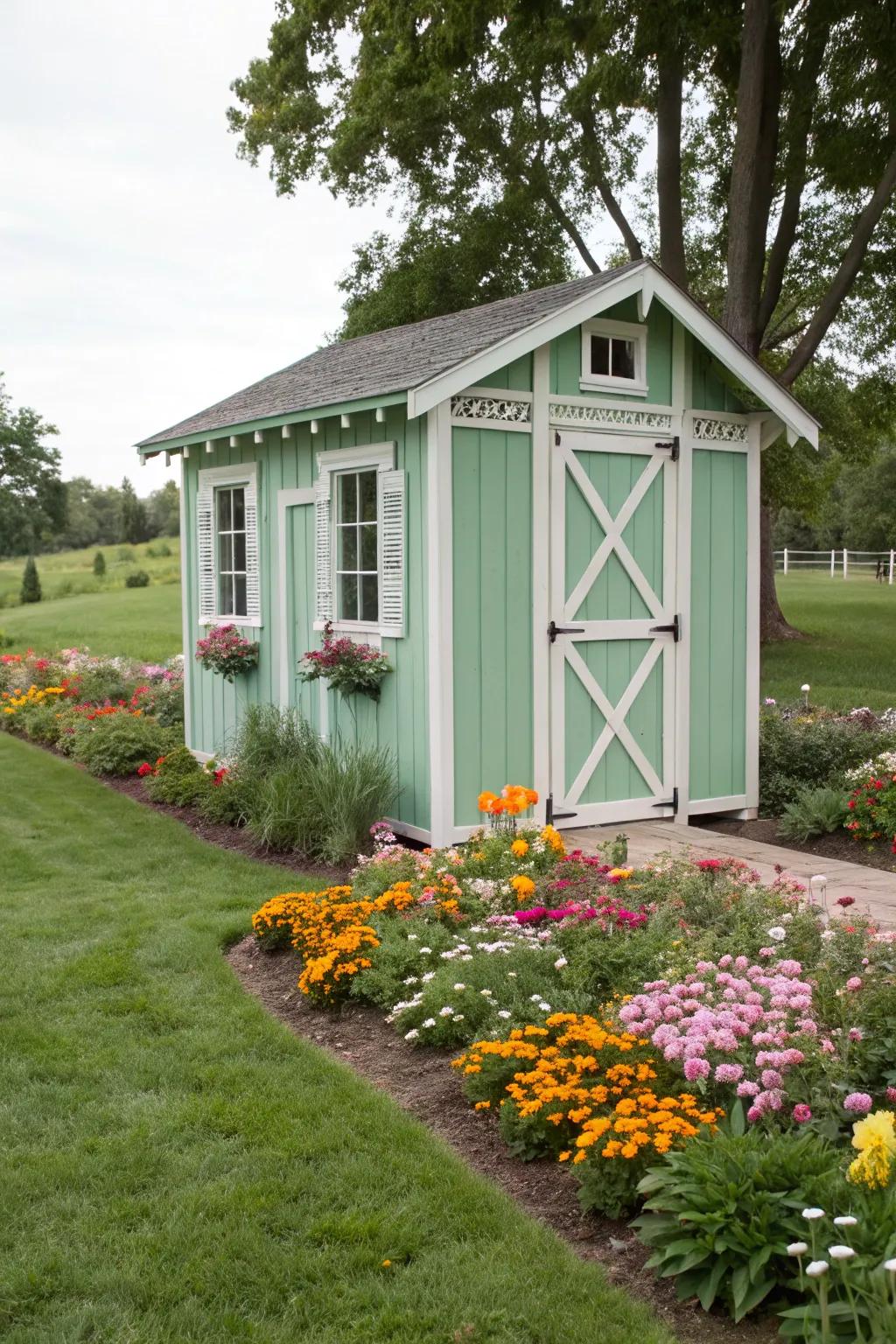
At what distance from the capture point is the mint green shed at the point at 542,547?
7.41 meters

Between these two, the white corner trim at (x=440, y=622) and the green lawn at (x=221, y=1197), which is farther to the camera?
the white corner trim at (x=440, y=622)

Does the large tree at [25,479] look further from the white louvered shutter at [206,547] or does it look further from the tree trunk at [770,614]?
the white louvered shutter at [206,547]

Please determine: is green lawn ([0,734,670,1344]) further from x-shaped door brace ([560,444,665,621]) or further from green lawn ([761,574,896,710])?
green lawn ([761,574,896,710])

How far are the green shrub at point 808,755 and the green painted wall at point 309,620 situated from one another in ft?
9.76

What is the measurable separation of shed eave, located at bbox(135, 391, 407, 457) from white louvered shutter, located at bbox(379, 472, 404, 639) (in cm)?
49

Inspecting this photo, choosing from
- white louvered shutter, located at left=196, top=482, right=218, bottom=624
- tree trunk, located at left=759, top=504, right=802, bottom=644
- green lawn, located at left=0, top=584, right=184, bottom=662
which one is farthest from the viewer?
green lawn, located at left=0, top=584, right=184, bottom=662

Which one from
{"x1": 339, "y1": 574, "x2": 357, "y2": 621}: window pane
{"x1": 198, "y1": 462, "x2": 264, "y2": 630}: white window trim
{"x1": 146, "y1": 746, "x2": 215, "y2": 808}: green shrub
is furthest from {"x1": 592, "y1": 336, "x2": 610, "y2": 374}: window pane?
{"x1": 146, "y1": 746, "x2": 215, "y2": 808}: green shrub

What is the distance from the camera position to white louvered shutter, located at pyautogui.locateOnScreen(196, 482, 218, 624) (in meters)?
10.5

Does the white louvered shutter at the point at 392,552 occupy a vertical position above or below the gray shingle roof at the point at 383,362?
below

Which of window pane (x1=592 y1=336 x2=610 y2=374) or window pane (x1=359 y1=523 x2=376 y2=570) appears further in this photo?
window pane (x1=359 y1=523 x2=376 y2=570)

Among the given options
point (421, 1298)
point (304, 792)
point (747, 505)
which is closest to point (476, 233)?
point (747, 505)

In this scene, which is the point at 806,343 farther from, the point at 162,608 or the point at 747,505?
the point at 162,608

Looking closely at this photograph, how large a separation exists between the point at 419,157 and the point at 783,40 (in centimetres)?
623

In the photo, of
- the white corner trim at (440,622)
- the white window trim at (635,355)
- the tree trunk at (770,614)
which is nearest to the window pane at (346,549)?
the white corner trim at (440,622)
